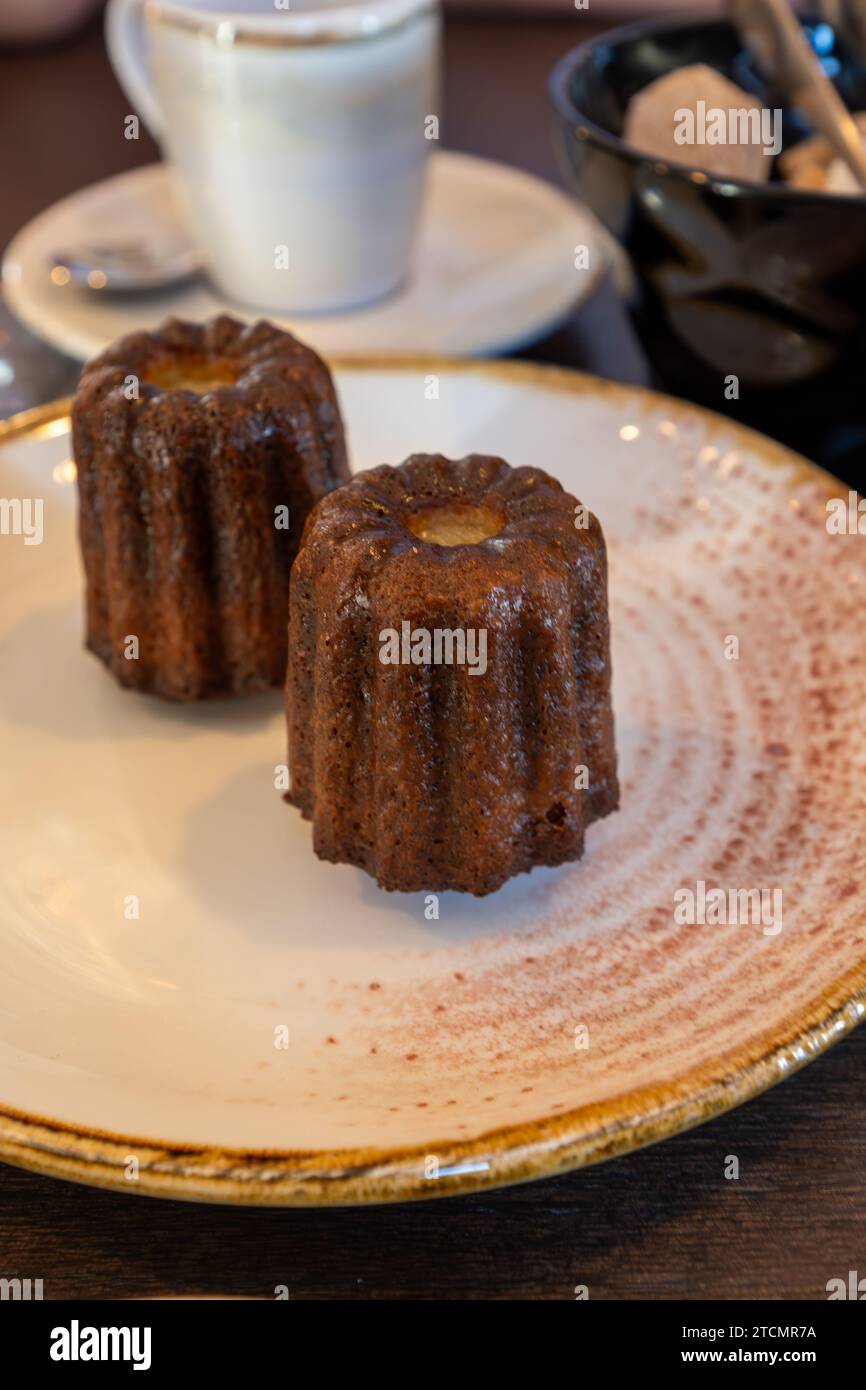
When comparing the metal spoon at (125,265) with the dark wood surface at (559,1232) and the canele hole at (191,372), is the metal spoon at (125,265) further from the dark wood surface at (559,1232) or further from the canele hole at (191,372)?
the dark wood surface at (559,1232)

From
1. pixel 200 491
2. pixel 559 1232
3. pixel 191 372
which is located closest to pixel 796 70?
pixel 191 372

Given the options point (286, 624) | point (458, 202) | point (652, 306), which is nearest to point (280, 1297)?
point (286, 624)

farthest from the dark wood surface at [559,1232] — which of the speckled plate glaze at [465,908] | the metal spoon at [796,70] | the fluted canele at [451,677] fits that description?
the metal spoon at [796,70]

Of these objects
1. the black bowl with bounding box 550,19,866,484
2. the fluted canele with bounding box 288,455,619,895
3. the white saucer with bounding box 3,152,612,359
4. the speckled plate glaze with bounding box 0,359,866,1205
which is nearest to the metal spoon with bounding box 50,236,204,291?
the white saucer with bounding box 3,152,612,359

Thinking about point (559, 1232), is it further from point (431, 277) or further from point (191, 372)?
point (431, 277)

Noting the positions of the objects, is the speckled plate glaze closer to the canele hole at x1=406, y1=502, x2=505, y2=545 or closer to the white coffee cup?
the canele hole at x1=406, y1=502, x2=505, y2=545
